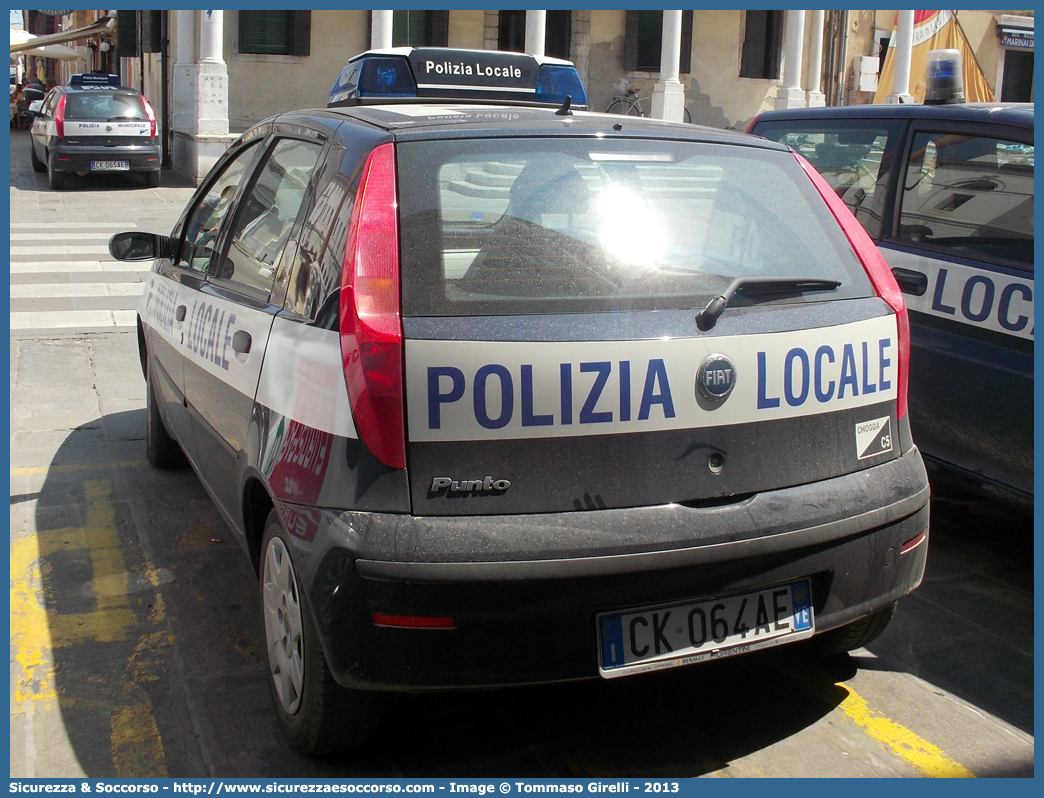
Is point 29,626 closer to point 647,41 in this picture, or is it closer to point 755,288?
point 755,288

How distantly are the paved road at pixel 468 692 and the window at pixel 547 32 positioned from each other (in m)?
22.6

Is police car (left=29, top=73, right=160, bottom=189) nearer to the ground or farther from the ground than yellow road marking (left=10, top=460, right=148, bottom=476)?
farther from the ground

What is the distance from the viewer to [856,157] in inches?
185

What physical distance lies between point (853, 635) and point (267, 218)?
2142 mm

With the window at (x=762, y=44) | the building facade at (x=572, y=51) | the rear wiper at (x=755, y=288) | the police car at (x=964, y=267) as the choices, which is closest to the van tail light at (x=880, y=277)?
the rear wiper at (x=755, y=288)

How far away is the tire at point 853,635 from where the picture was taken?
10.5 ft

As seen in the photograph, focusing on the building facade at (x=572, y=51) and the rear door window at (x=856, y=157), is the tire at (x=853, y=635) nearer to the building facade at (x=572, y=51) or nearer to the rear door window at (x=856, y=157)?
the rear door window at (x=856, y=157)

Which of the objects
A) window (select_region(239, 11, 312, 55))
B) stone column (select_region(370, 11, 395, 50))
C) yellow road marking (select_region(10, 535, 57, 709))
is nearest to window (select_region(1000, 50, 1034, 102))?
stone column (select_region(370, 11, 395, 50))

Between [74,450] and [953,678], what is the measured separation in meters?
4.08

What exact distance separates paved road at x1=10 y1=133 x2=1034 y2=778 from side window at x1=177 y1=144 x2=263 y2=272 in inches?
42.8

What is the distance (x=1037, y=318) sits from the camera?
3.76 meters

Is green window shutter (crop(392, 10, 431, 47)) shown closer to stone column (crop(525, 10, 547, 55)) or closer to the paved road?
stone column (crop(525, 10, 547, 55))

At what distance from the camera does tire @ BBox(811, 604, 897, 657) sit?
3188mm

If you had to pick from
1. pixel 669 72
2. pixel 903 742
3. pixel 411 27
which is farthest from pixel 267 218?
pixel 411 27
